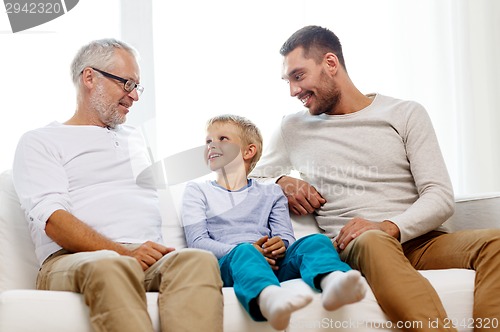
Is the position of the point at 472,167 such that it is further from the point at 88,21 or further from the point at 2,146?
the point at 2,146

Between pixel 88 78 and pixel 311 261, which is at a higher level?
pixel 88 78

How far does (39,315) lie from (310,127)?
118 centimetres

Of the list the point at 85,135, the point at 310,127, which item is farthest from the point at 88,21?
the point at 310,127

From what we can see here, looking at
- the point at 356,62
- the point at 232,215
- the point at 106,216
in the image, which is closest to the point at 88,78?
the point at 106,216

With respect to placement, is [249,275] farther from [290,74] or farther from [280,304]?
[290,74]

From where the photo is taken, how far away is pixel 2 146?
2688mm

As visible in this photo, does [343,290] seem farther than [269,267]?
No

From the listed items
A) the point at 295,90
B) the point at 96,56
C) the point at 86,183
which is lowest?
the point at 86,183

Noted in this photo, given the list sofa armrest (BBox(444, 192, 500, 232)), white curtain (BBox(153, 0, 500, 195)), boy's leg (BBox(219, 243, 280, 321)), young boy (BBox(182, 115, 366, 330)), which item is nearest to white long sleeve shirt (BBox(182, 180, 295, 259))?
young boy (BBox(182, 115, 366, 330))

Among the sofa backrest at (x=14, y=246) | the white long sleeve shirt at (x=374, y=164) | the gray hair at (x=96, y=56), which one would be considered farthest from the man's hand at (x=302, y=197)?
the sofa backrest at (x=14, y=246)

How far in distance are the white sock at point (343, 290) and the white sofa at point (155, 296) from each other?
0.46ft

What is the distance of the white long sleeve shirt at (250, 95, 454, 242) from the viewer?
7.09ft

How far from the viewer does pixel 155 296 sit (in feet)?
5.45

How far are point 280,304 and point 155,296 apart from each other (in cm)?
36
